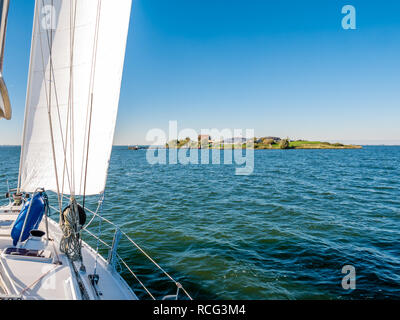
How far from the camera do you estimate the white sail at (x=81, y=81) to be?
16.4 ft

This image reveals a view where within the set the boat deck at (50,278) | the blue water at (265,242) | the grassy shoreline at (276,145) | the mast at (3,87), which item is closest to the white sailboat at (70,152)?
the boat deck at (50,278)

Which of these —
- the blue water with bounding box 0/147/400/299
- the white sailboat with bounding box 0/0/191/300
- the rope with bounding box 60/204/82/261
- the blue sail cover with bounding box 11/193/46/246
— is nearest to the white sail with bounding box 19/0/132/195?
the white sailboat with bounding box 0/0/191/300

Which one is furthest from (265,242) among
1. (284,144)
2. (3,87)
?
(284,144)

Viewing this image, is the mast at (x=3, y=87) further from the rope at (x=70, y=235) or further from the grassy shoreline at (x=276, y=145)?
the grassy shoreline at (x=276, y=145)

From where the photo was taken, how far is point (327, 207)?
44.2 ft

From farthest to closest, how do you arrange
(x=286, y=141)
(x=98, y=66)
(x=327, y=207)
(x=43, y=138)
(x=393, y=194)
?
(x=286, y=141)
(x=393, y=194)
(x=327, y=207)
(x=43, y=138)
(x=98, y=66)

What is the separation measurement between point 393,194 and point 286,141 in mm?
96441

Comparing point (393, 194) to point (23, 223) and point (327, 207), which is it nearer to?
point (327, 207)

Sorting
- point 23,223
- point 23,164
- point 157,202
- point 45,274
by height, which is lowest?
point 157,202

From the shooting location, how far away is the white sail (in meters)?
5.00

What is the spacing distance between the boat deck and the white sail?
1343mm

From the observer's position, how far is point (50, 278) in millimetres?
3789

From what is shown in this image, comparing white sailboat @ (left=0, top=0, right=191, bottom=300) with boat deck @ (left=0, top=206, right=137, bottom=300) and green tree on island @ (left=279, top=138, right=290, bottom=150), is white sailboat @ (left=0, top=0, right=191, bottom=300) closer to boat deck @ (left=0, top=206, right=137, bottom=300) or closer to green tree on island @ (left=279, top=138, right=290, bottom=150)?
boat deck @ (left=0, top=206, right=137, bottom=300)
